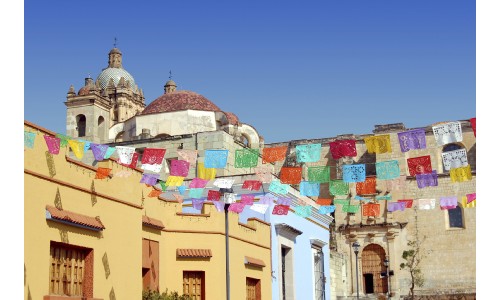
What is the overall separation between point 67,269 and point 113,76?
53.2 meters

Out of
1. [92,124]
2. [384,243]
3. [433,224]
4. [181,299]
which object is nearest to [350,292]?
[384,243]

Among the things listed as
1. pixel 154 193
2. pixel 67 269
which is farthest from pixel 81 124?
pixel 67 269

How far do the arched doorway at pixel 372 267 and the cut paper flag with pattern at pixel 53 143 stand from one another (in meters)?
32.0

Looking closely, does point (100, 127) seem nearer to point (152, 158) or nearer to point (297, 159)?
point (297, 159)

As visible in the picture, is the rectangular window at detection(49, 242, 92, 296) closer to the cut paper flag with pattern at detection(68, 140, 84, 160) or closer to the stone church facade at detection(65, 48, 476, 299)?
the cut paper flag with pattern at detection(68, 140, 84, 160)

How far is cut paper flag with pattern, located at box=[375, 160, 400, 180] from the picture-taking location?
17.7 metres

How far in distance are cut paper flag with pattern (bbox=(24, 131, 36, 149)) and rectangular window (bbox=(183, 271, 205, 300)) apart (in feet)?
26.3

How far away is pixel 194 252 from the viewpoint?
19828mm

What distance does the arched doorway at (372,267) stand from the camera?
1699 inches

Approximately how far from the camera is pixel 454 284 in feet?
139

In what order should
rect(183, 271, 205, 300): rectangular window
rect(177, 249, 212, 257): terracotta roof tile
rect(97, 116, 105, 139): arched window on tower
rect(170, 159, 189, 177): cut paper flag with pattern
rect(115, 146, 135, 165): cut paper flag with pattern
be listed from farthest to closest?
rect(97, 116, 105, 139): arched window on tower → rect(183, 271, 205, 300): rectangular window → rect(177, 249, 212, 257): terracotta roof tile → rect(170, 159, 189, 177): cut paper flag with pattern → rect(115, 146, 135, 165): cut paper flag with pattern

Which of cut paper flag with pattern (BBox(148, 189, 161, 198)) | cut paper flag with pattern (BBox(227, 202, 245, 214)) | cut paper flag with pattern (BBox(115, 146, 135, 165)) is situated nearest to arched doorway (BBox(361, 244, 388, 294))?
cut paper flag with pattern (BBox(227, 202, 245, 214))
